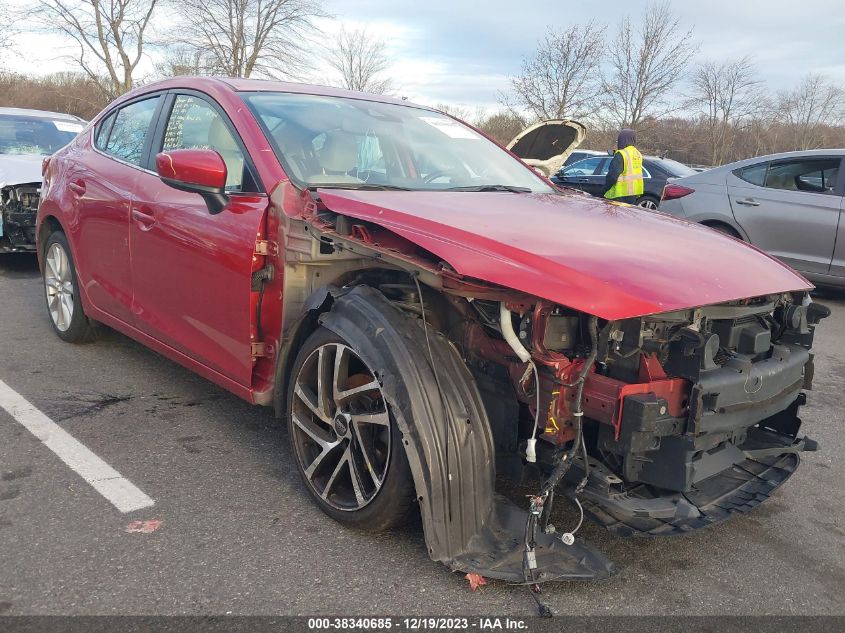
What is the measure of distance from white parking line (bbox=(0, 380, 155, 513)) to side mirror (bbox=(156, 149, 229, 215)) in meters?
1.24

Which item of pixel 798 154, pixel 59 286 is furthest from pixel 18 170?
pixel 798 154

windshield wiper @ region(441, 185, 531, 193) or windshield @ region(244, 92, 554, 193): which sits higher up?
windshield @ region(244, 92, 554, 193)

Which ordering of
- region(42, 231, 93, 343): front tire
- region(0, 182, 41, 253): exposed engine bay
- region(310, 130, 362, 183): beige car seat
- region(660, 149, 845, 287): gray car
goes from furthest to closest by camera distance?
region(660, 149, 845, 287): gray car, region(0, 182, 41, 253): exposed engine bay, region(42, 231, 93, 343): front tire, region(310, 130, 362, 183): beige car seat

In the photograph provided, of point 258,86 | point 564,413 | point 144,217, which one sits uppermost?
point 258,86

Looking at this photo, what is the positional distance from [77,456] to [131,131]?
6.24 feet

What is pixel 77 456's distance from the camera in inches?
126

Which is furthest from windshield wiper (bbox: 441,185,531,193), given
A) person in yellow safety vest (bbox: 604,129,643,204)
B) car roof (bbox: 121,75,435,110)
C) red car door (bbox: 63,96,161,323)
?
person in yellow safety vest (bbox: 604,129,643,204)

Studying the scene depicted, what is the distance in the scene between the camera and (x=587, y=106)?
24047 millimetres

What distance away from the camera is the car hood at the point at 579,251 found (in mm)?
2109

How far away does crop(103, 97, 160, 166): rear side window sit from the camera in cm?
394

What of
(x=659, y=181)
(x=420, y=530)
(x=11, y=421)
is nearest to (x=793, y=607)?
(x=420, y=530)

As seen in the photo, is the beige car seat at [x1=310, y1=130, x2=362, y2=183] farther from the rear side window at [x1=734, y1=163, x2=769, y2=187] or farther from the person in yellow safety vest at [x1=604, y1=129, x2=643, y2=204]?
the person in yellow safety vest at [x1=604, y1=129, x2=643, y2=204]

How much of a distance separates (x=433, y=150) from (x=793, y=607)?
98.3 inches

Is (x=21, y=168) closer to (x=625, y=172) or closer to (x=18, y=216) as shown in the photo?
(x=18, y=216)
